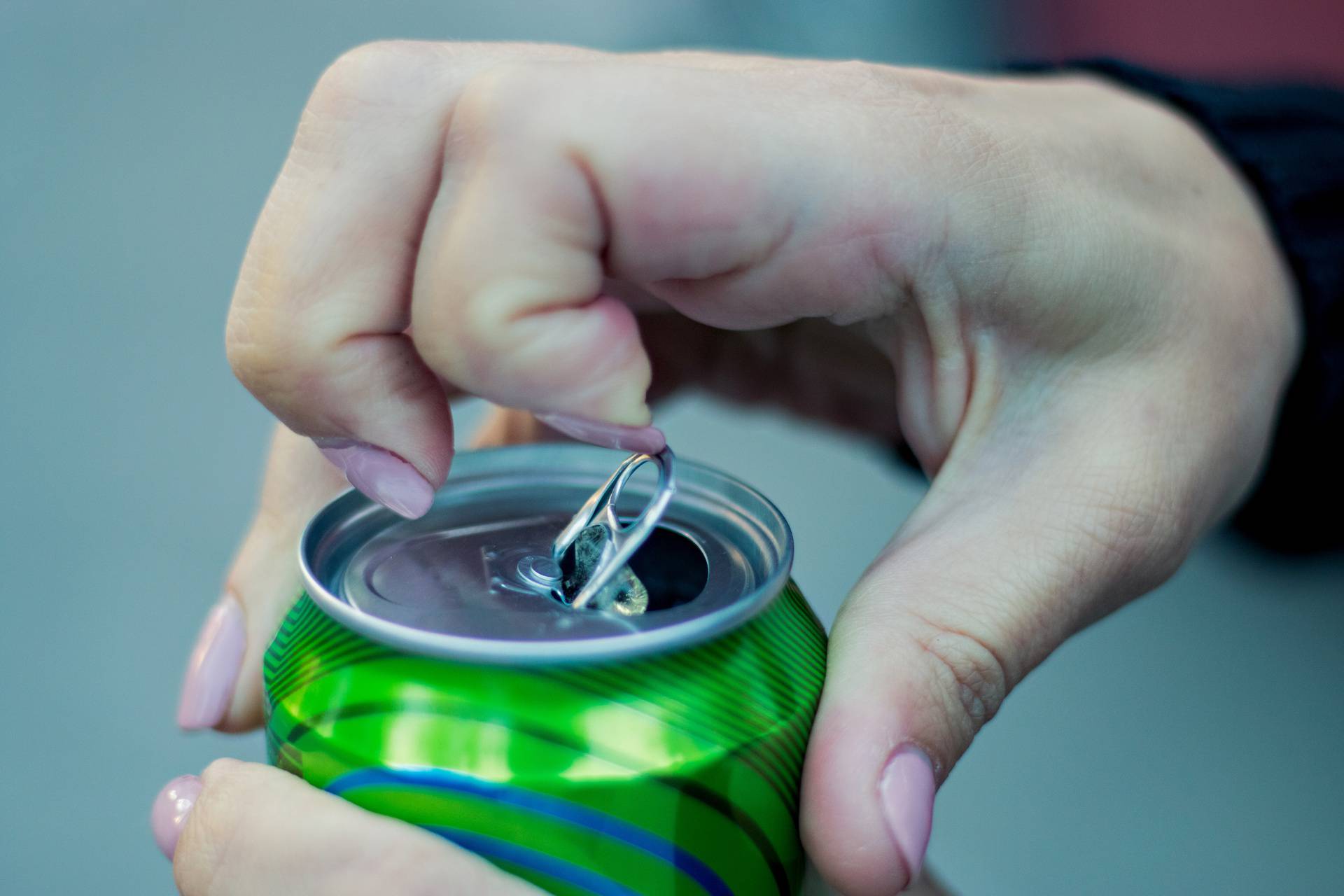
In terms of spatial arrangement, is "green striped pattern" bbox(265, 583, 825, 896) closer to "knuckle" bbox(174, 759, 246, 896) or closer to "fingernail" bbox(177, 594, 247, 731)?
"knuckle" bbox(174, 759, 246, 896)

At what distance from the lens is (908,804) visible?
758 millimetres

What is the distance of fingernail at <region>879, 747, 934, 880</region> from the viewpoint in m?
0.75

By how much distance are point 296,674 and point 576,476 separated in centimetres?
28

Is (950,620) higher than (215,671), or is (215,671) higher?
(950,620)

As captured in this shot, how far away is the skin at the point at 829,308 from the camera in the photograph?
2.43 ft

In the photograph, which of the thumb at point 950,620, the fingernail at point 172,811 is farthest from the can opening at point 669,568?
the fingernail at point 172,811

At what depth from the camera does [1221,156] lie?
1.26 meters

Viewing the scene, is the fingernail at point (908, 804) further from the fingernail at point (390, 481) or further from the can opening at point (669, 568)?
the fingernail at point (390, 481)

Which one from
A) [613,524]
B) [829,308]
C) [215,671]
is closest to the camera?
[613,524]

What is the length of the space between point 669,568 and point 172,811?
40 cm

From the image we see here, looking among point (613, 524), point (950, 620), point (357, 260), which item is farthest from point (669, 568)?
point (357, 260)

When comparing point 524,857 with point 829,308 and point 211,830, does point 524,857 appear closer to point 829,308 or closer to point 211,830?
point 211,830

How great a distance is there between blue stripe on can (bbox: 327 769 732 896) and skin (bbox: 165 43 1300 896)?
3 cm

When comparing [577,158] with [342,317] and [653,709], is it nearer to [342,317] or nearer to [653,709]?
[342,317]
